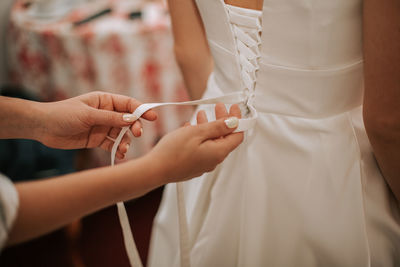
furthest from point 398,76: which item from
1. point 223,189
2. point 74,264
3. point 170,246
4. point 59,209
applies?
point 74,264

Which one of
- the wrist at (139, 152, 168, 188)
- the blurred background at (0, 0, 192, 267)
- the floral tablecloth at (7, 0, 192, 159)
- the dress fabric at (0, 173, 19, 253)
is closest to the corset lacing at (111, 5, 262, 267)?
the wrist at (139, 152, 168, 188)

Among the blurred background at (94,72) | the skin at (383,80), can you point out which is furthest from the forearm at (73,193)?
the blurred background at (94,72)

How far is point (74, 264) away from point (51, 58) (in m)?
0.93

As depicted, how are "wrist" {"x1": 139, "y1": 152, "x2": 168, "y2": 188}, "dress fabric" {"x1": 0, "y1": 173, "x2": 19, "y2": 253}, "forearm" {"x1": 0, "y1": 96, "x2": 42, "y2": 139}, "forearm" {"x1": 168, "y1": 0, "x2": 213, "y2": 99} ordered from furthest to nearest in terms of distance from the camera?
"forearm" {"x1": 168, "y1": 0, "x2": 213, "y2": 99} < "forearm" {"x1": 0, "y1": 96, "x2": 42, "y2": 139} < "wrist" {"x1": 139, "y1": 152, "x2": 168, "y2": 188} < "dress fabric" {"x1": 0, "y1": 173, "x2": 19, "y2": 253}

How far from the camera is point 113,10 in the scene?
64.7 inches

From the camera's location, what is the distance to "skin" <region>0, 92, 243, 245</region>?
1.50 ft

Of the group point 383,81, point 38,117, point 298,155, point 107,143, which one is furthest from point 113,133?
point 383,81

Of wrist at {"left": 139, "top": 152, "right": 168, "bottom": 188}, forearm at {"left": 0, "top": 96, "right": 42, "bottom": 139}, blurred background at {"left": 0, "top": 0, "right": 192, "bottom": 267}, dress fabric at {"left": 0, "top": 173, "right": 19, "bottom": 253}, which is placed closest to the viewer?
dress fabric at {"left": 0, "top": 173, "right": 19, "bottom": 253}

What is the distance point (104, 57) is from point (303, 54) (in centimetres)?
109

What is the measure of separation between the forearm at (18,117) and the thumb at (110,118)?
0.39 ft

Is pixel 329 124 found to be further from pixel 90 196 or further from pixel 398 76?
pixel 90 196

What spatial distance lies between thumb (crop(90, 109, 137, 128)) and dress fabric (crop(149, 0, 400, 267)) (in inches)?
10.0

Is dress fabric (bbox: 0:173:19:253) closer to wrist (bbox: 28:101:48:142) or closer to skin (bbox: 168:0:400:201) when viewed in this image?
wrist (bbox: 28:101:48:142)

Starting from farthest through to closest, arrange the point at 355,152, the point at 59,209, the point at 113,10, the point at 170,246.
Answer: the point at 113,10, the point at 170,246, the point at 355,152, the point at 59,209
